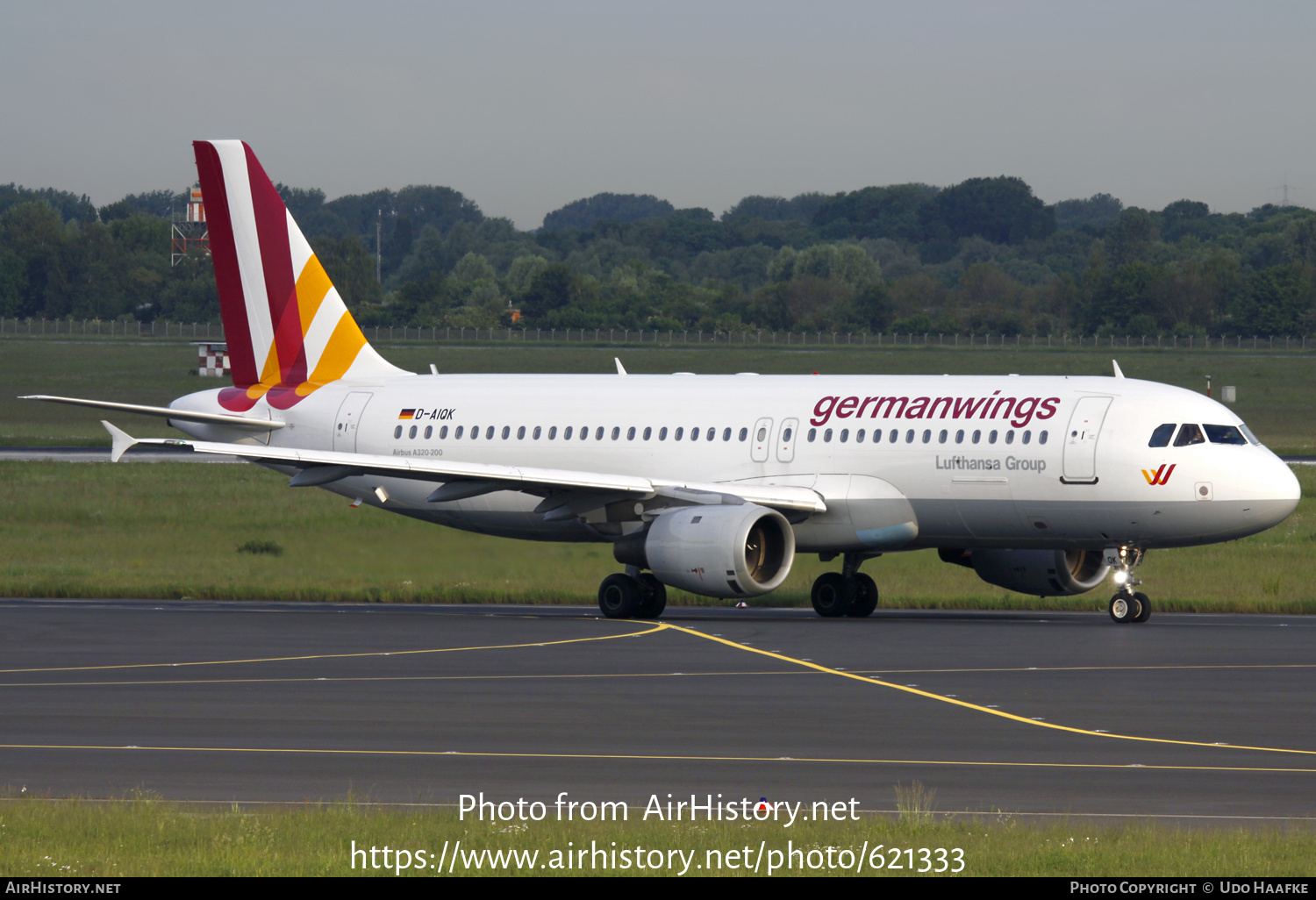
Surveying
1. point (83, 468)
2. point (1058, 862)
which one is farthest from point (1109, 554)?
point (83, 468)

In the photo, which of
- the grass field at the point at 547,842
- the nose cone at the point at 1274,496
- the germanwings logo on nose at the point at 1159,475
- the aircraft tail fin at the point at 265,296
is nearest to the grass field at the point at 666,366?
the aircraft tail fin at the point at 265,296

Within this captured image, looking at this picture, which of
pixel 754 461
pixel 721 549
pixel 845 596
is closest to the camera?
pixel 721 549

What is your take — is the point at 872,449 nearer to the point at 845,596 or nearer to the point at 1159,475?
the point at 845,596

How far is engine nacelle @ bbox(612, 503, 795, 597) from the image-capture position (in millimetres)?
33750

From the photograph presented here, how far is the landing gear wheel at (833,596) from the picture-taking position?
Answer: 36.8 meters

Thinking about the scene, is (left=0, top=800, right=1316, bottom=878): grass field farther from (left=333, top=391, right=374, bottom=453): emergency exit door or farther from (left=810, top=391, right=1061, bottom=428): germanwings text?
(left=333, top=391, right=374, bottom=453): emergency exit door

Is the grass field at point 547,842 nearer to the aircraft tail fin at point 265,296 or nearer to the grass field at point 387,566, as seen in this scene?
the grass field at point 387,566

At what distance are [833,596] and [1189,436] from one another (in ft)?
23.5

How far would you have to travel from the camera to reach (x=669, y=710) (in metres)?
23.4

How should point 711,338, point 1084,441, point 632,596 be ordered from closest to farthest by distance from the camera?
point 1084,441 → point 632,596 → point 711,338

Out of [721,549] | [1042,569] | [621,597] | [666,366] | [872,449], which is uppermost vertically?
[666,366]

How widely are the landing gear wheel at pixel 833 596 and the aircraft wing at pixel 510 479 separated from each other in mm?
1701

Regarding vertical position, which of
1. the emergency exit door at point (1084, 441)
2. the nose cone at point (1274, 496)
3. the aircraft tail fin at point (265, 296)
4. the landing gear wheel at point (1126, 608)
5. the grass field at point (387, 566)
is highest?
the aircraft tail fin at point (265, 296)

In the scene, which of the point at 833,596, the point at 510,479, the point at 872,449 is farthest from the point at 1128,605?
the point at 510,479
